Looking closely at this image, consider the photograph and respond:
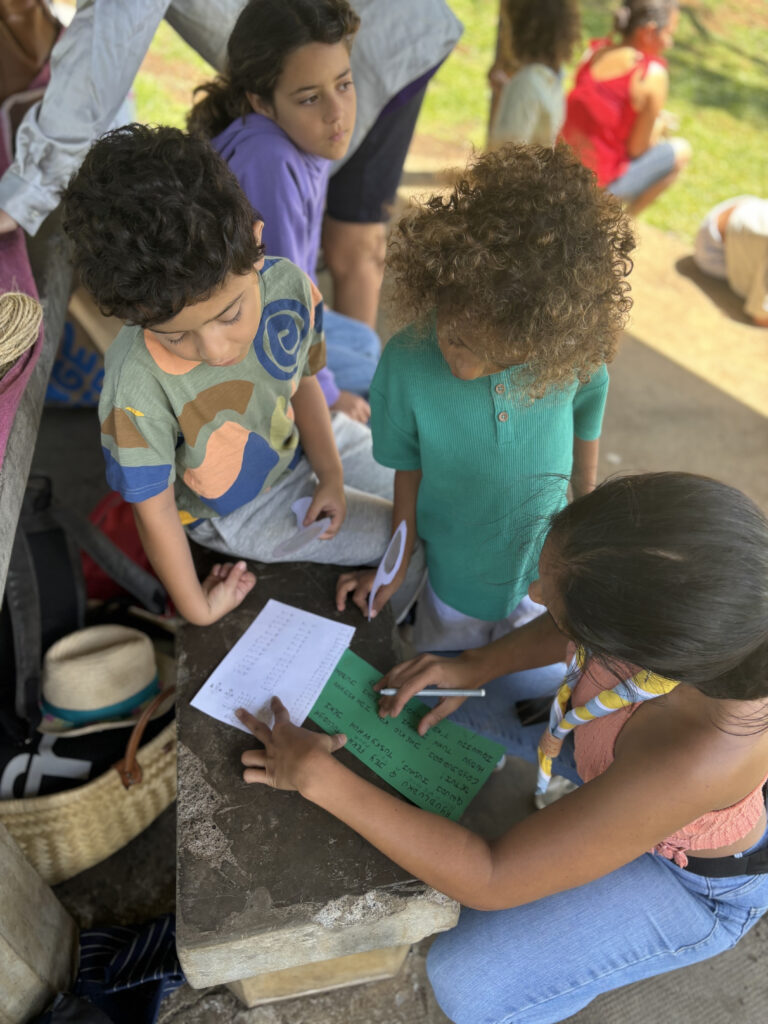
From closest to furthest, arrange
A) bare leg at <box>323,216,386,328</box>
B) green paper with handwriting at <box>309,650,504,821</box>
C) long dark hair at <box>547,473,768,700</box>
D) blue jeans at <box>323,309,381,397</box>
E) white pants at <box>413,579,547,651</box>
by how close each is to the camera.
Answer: long dark hair at <box>547,473,768,700</box> → green paper with handwriting at <box>309,650,504,821</box> → white pants at <box>413,579,547,651</box> → blue jeans at <box>323,309,381,397</box> → bare leg at <box>323,216,386,328</box>

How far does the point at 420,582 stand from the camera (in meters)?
1.81

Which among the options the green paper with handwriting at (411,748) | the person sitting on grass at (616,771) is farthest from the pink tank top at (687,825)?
the green paper with handwriting at (411,748)

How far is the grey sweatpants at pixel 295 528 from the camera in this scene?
1.57 metres

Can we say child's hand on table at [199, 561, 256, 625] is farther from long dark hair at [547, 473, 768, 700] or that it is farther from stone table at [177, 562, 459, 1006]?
long dark hair at [547, 473, 768, 700]

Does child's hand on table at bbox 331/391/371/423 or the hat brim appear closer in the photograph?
the hat brim

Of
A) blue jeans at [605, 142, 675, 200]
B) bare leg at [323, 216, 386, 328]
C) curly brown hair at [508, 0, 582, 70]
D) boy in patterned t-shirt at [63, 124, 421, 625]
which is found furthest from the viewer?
blue jeans at [605, 142, 675, 200]

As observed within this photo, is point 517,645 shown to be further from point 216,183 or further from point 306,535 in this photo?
point 216,183

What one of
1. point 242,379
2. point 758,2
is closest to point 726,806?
point 242,379

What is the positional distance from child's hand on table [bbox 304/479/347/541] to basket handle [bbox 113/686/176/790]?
17.1 inches

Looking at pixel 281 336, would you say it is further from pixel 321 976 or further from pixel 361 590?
pixel 321 976

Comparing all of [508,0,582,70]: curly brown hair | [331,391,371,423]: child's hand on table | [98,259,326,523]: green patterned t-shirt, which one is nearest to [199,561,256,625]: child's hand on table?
[98,259,326,523]: green patterned t-shirt

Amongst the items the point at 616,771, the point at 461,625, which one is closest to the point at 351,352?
the point at 461,625

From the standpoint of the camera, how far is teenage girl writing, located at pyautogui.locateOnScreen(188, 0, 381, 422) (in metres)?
1.57

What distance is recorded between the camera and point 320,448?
5.46 ft
